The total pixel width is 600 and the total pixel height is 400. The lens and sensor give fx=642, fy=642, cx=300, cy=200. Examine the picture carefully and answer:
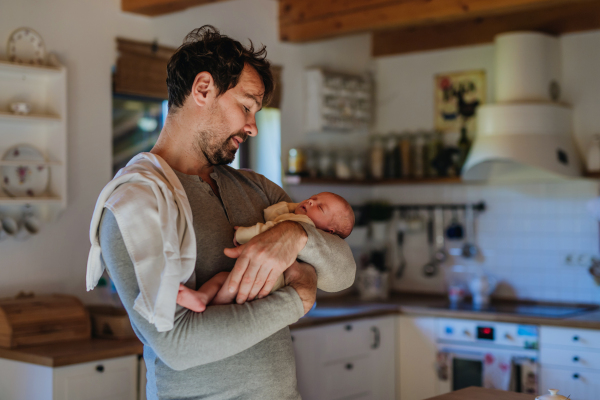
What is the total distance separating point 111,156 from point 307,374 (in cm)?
155

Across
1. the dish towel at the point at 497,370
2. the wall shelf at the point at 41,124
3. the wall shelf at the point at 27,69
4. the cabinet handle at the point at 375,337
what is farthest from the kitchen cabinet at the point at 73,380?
the dish towel at the point at 497,370

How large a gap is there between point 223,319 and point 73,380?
1.51 m

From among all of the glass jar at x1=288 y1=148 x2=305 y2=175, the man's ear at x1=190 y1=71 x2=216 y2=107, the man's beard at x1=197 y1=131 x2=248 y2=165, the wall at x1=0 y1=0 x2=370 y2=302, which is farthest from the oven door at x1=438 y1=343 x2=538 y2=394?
the man's ear at x1=190 y1=71 x2=216 y2=107

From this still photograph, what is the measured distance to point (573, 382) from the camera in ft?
11.3

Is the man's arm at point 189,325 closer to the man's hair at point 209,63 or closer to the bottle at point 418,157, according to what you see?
the man's hair at point 209,63

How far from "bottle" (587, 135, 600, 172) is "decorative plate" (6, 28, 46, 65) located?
317cm

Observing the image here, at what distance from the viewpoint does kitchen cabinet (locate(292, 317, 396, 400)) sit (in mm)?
3484

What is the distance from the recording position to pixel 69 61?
3098 millimetres

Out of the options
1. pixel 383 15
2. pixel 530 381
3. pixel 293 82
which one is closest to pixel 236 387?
pixel 530 381

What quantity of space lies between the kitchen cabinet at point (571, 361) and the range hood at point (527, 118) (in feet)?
3.17

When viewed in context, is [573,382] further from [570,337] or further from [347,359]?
[347,359]

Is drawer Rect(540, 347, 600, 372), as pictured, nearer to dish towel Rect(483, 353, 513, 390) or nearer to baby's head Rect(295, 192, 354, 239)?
dish towel Rect(483, 353, 513, 390)

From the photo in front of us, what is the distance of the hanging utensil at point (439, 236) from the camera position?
4613 millimetres

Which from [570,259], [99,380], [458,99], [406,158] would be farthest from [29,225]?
[570,259]
